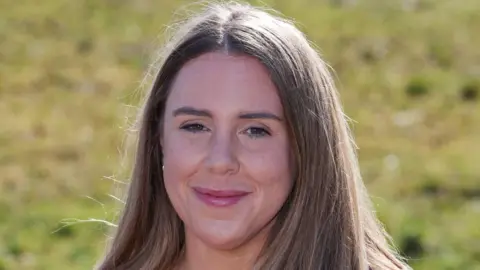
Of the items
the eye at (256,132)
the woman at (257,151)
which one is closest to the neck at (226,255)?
the woman at (257,151)

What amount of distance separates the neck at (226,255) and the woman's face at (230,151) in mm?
45

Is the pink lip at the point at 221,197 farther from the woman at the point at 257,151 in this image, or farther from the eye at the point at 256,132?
the eye at the point at 256,132

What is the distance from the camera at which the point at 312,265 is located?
2963 millimetres

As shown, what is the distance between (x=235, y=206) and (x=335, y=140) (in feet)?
1.00

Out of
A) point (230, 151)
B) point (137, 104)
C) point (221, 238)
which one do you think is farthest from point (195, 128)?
point (137, 104)

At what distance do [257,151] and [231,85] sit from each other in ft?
0.54

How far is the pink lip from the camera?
2.90 meters

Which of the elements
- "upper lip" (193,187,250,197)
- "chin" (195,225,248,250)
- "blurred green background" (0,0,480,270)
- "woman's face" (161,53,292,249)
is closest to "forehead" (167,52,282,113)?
"woman's face" (161,53,292,249)

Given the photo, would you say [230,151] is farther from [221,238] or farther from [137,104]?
[137,104]

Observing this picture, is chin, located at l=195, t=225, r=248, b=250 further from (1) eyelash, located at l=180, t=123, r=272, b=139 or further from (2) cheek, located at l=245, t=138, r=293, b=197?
(1) eyelash, located at l=180, t=123, r=272, b=139

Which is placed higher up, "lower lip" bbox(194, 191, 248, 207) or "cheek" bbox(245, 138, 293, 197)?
"cheek" bbox(245, 138, 293, 197)

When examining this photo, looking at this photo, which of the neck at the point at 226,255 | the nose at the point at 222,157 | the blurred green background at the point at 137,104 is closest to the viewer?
the nose at the point at 222,157

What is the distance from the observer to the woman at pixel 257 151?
289 cm

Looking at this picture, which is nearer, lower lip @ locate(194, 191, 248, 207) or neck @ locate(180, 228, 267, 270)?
lower lip @ locate(194, 191, 248, 207)
